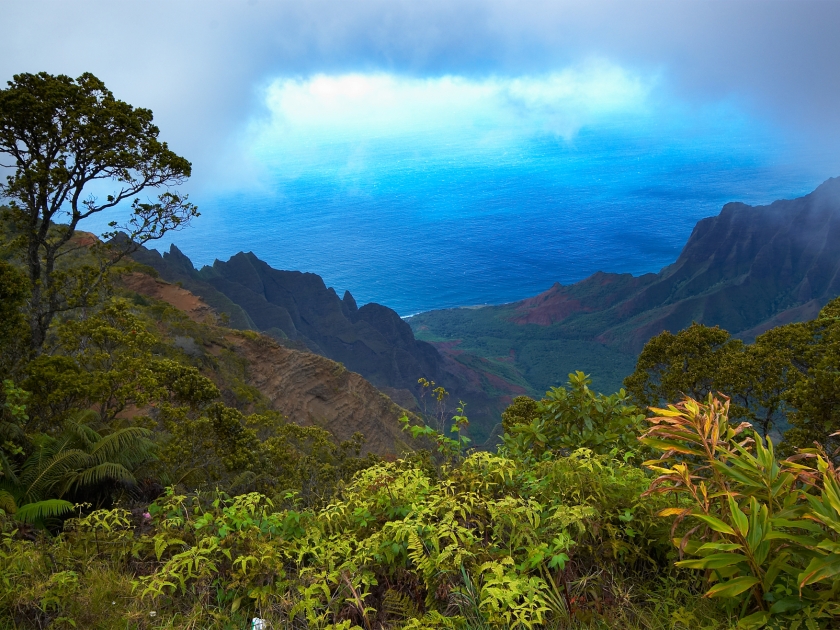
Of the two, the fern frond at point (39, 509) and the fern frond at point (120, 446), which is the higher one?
the fern frond at point (120, 446)

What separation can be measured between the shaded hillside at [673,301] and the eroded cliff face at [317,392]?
198 ft

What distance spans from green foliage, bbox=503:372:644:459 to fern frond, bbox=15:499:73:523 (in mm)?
5205

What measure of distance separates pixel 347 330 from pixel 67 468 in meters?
81.4

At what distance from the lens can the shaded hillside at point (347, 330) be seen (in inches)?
3009

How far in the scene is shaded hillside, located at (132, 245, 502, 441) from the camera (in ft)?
251

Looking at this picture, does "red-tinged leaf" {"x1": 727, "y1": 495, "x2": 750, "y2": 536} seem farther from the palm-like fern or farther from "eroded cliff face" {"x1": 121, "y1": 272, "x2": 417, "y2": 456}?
"eroded cliff face" {"x1": 121, "y1": 272, "x2": 417, "y2": 456}

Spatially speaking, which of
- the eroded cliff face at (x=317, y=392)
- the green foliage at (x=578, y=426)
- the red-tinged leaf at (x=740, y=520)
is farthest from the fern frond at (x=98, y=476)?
the eroded cliff face at (x=317, y=392)

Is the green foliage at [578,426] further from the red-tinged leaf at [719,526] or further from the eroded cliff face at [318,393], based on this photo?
the eroded cliff face at [318,393]

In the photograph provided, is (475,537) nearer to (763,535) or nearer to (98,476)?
(763,535)

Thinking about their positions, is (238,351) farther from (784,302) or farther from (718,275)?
(718,275)

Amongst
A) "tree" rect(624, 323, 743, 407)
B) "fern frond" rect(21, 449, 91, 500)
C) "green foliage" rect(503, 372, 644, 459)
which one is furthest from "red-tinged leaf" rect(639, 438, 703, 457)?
"tree" rect(624, 323, 743, 407)

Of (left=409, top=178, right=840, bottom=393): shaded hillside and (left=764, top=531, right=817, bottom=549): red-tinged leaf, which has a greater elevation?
(left=409, top=178, right=840, bottom=393): shaded hillside

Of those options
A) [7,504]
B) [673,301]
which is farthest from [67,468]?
[673,301]

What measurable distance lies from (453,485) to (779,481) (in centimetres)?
236
